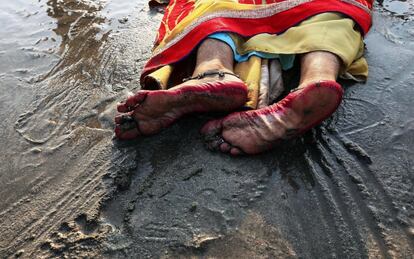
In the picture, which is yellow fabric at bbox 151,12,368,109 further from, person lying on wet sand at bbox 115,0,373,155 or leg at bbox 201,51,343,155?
leg at bbox 201,51,343,155

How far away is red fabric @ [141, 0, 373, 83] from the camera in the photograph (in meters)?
2.37

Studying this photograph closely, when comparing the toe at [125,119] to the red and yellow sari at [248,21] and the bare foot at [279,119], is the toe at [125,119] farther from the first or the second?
the bare foot at [279,119]

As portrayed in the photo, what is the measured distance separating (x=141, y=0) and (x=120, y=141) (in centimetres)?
255

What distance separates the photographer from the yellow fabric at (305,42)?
2.24 meters

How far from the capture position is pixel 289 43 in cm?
239

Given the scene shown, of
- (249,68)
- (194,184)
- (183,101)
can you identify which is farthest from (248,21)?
(194,184)

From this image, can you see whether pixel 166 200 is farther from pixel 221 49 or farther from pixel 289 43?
pixel 289 43

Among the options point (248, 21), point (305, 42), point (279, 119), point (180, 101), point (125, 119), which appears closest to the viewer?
point (279, 119)

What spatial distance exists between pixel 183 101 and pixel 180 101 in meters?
0.02

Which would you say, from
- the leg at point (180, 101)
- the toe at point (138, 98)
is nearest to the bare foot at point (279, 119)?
the leg at point (180, 101)

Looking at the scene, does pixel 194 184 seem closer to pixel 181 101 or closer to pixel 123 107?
pixel 181 101

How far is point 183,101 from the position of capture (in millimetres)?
1983

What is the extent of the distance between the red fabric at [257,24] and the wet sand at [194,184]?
0.41m

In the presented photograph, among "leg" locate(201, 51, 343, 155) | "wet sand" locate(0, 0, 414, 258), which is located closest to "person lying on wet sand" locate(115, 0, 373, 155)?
"leg" locate(201, 51, 343, 155)
